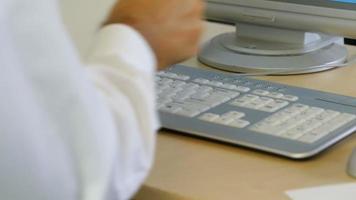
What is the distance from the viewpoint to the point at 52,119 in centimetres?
60

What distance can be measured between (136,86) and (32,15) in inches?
4.5

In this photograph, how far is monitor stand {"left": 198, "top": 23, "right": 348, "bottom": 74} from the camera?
3.92 ft

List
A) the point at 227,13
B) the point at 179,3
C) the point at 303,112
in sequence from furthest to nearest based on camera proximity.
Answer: the point at 227,13, the point at 303,112, the point at 179,3

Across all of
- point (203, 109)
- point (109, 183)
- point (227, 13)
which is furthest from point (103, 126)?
point (227, 13)

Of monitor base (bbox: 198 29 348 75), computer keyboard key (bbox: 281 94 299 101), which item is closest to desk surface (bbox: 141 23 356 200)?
computer keyboard key (bbox: 281 94 299 101)

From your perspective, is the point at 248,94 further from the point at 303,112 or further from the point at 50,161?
the point at 50,161

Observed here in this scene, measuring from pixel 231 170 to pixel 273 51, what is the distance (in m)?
0.44

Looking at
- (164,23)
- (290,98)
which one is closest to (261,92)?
(290,98)

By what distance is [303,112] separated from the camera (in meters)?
0.96

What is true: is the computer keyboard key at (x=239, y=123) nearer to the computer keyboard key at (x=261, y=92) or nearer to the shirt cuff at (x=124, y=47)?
the computer keyboard key at (x=261, y=92)

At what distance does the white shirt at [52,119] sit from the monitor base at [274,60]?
56cm

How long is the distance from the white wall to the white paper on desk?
352 mm

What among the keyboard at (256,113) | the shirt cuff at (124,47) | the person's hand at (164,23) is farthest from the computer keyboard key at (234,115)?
the shirt cuff at (124,47)

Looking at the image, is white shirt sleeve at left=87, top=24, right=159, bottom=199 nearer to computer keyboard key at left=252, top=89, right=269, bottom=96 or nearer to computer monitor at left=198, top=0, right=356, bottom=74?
computer keyboard key at left=252, top=89, right=269, bottom=96
